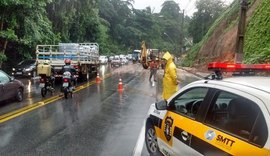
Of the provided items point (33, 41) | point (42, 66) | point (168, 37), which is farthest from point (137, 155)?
point (168, 37)

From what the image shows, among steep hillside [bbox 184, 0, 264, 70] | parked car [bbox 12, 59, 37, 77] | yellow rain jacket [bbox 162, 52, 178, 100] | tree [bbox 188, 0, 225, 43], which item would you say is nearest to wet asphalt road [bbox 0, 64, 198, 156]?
yellow rain jacket [bbox 162, 52, 178, 100]

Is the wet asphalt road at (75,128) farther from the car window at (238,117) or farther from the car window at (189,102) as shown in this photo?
the car window at (238,117)

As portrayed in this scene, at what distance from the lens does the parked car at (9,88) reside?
48.5 feet

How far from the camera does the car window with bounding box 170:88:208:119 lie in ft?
19.2

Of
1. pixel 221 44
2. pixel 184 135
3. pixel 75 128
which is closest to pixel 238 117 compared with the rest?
pixel 184 135

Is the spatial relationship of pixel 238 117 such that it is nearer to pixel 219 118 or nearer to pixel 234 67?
pixel 219 118

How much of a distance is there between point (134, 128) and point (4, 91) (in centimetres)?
627

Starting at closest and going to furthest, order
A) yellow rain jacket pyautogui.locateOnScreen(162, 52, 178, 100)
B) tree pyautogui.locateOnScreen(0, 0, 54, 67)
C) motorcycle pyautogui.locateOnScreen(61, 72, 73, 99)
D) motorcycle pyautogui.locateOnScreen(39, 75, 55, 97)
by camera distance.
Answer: yellow rain jacket pyautogui.locateOnScreen(162, 52, 178, 100), motorcycle pyautogui.locateOnScreen(61, 72, 73, 99), motorcycle pyautogui.locateOnScreen(39, 75, 55, 97), tree pyautogui.locateOnScreen(0, 0, 54, 67)

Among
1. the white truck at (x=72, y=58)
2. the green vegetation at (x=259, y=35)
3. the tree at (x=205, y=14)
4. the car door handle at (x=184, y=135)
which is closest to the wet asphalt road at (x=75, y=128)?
the car door handle at (x=184, y=135)

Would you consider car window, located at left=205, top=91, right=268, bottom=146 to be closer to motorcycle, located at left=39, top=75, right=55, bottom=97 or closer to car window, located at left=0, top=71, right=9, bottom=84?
car window, located at left=0, top=71, right=9, bottom=84

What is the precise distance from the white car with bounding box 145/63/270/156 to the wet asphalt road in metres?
1.81

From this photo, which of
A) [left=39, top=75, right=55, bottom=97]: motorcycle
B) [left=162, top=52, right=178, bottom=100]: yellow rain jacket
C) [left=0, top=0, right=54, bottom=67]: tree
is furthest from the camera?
[left=0, top=0, right=54, bottom=67]: tree

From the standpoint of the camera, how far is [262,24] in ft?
113

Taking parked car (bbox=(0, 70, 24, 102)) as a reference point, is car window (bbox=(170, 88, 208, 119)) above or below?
above
